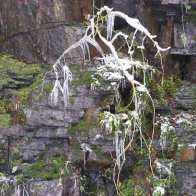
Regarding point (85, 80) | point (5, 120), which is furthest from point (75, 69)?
point (5, 120)

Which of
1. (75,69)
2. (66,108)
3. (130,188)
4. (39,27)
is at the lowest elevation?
(130,188)

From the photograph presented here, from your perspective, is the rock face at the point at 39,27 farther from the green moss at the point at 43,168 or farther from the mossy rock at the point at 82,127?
the green moss at the point at 43,168

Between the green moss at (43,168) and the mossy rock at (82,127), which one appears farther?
the mossy rock at (82,127)

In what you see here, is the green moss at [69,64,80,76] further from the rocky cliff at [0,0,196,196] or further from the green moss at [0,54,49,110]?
the green moss at [0,54,49,110]

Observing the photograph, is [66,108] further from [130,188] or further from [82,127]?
[130,188]

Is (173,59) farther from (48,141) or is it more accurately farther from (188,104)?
(48,141)

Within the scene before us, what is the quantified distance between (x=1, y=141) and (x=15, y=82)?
123cm

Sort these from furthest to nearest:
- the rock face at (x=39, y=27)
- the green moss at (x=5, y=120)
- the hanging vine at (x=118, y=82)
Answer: the rock face at (x=39, y=27)
the green moss at (x=5, y=120)
the hanging vine at (x=118, y=82)

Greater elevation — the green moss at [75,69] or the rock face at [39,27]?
the rock face at [39,27]

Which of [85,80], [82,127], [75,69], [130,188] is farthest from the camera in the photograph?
[75,69]

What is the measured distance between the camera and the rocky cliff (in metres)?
7.17

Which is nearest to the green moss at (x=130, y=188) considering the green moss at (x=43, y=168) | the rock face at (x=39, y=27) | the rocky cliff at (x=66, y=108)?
the rocky cliff at (x=66, y=108)

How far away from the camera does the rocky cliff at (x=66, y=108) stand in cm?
717

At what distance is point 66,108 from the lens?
24.8 feet
